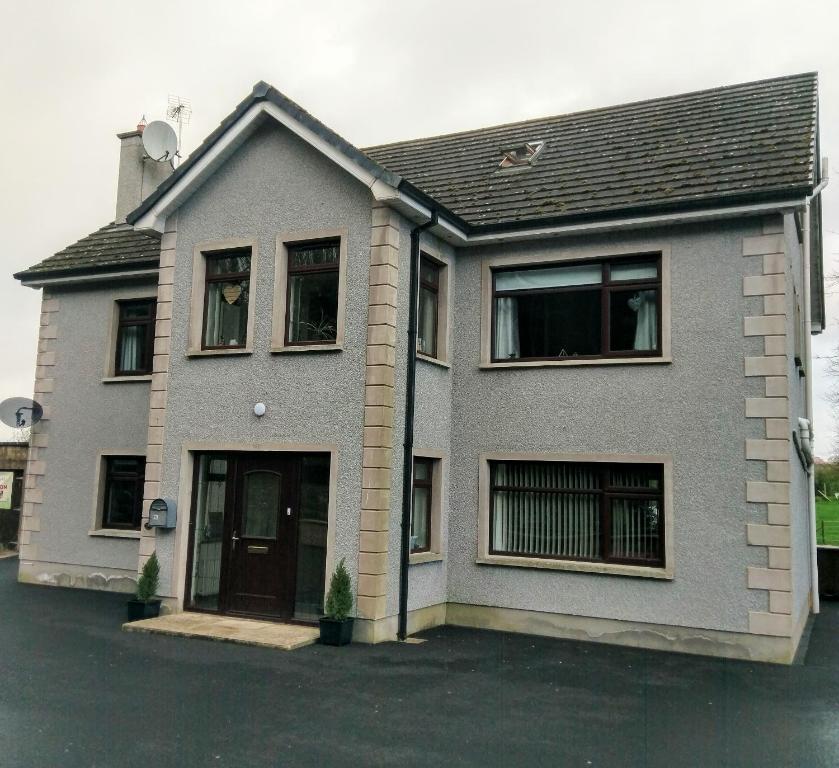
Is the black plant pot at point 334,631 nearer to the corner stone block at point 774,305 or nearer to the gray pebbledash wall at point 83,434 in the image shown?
the gray pebbledash wall at point 83,434

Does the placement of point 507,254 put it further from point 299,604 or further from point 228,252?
point 299,604

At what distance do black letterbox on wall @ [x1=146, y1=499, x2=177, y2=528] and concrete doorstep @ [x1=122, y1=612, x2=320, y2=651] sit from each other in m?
1.28

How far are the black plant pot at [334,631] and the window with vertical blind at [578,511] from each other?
2815 mm

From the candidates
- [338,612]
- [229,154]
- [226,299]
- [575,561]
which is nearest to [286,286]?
[226,299]

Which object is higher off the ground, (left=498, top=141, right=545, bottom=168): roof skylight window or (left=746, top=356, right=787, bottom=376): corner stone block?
(left=498, top=141, right=545, bottom=168): roof skylight window

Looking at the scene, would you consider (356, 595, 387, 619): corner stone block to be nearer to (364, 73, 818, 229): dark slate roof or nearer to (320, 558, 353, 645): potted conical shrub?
(320, 558, 353, 645): potted conical shrub

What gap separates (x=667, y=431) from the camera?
1157cm

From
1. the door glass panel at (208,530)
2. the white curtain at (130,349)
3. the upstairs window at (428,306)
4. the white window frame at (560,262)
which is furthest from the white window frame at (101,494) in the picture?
the white window frame at (560,262)

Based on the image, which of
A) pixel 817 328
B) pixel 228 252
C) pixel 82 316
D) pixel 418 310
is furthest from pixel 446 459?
pixel 817 328

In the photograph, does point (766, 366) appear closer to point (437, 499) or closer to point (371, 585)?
point (437, 499)

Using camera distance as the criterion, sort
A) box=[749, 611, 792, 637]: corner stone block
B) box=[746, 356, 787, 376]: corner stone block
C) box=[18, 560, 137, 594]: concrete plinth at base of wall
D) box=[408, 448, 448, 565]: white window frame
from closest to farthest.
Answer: box=[749, 611, 792, 637]: corner stone block → box=[746, 356, 787, 376]: corner stone block → box=[408, 448, 448, 565]: white window frame → box=[18, 560, 137, 594]: concrete plinth at base of wall

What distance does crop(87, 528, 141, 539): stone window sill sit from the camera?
50.3 ft

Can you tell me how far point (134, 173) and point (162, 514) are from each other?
363 inches

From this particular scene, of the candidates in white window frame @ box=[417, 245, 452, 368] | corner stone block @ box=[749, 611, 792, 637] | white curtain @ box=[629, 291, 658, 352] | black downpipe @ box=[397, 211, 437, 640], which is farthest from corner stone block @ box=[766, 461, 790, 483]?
white window frame @ box=[417, 245, 452, 368]
